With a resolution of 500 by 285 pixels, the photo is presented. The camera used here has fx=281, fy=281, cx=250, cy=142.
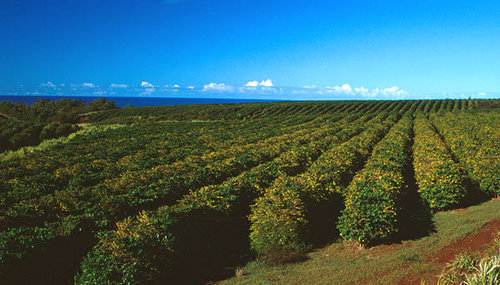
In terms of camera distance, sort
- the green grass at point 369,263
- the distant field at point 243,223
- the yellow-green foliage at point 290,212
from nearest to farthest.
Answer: the green grass at point 369,263, the distant field at point 243,223, the yellow-green foliage at point 290,212

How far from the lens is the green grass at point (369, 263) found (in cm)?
782

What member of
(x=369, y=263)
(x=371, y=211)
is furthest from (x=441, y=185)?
(x=369, y=263)

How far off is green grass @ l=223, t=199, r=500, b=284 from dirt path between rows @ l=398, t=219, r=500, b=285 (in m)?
0.14

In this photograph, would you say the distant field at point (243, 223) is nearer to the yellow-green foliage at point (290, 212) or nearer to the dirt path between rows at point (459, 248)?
the yellow-green foliage at point (290, 212)

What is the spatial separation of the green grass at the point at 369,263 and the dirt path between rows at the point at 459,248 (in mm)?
136

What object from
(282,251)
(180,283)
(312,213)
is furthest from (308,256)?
(180,283)

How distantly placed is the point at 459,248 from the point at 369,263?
275 centimetres

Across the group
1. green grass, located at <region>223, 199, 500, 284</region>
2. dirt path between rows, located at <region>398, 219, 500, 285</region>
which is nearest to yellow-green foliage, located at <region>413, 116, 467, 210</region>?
green grass, located at <region>223, 199, 500, 284</region>

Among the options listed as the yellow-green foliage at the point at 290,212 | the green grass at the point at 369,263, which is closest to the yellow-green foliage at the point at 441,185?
the green grass at the point at 369,263

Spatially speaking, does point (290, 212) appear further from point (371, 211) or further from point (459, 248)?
point (459, 248)

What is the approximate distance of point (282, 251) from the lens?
9.73 m

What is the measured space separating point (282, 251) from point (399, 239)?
428 cm

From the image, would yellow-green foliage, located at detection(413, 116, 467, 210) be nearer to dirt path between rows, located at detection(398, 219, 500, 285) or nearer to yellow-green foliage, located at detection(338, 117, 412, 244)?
yellow-green foliage, located at detection(338, 117, 412, 244)

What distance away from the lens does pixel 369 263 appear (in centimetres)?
866
